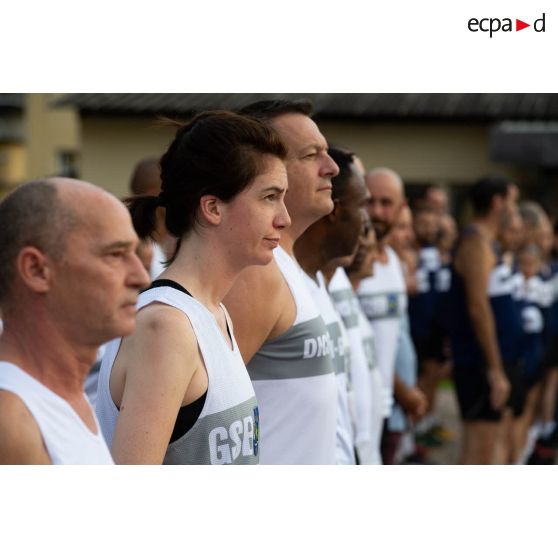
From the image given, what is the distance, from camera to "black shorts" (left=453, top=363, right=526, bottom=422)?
23.8 ft

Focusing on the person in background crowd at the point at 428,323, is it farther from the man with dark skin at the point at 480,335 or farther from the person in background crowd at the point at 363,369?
the person in background crowd at the point at 363,369

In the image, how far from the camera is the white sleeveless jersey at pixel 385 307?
6.18m

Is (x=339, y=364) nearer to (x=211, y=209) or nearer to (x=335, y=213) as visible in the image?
(x=335, y=213)

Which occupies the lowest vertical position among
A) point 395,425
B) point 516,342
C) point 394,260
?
point 395,425

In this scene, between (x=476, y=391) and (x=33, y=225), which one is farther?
(x=476, y=391)

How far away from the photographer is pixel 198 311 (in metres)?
2.47

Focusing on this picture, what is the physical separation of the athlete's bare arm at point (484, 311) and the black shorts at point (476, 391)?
0.06 meters

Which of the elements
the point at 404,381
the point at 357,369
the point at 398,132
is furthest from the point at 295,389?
the point at 398,132

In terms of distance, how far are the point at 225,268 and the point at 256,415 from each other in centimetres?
35

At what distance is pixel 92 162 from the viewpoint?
51.6ft

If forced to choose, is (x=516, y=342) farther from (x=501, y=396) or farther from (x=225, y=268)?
(x=225, y=268)

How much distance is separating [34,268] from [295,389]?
5.32ft

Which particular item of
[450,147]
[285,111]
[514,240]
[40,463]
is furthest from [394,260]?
[450,147]
